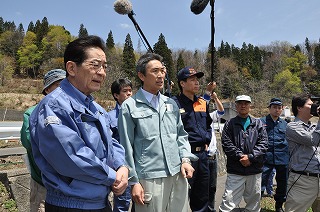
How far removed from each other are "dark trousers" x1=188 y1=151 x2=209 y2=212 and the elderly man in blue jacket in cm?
148

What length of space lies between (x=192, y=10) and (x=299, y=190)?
8.65 feet

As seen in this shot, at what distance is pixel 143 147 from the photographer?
2346 millimetres

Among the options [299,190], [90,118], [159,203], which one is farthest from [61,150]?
[299,190]

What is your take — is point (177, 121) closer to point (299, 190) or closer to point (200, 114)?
point (200, 114)

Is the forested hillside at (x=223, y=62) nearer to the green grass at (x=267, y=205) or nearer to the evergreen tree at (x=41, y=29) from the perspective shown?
the evergreen tree at (x=41, y=29)

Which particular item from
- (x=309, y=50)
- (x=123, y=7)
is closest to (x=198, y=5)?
(x=123, y=7)

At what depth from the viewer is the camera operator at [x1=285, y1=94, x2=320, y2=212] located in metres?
3.30

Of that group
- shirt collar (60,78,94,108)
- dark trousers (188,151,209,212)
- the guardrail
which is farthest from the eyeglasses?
the guardrail

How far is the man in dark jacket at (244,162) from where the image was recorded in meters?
3.59

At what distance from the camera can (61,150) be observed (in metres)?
1.38

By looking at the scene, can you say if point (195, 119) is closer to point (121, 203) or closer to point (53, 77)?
point (121, 203)

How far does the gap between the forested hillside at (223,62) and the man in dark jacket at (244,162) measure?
35.4 meters

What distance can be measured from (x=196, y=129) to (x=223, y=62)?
54734mm

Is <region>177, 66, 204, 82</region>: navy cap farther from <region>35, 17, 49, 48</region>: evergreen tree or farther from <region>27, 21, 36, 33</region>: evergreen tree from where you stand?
<region>27, 21, 36, 33</region>: evergreen tree
